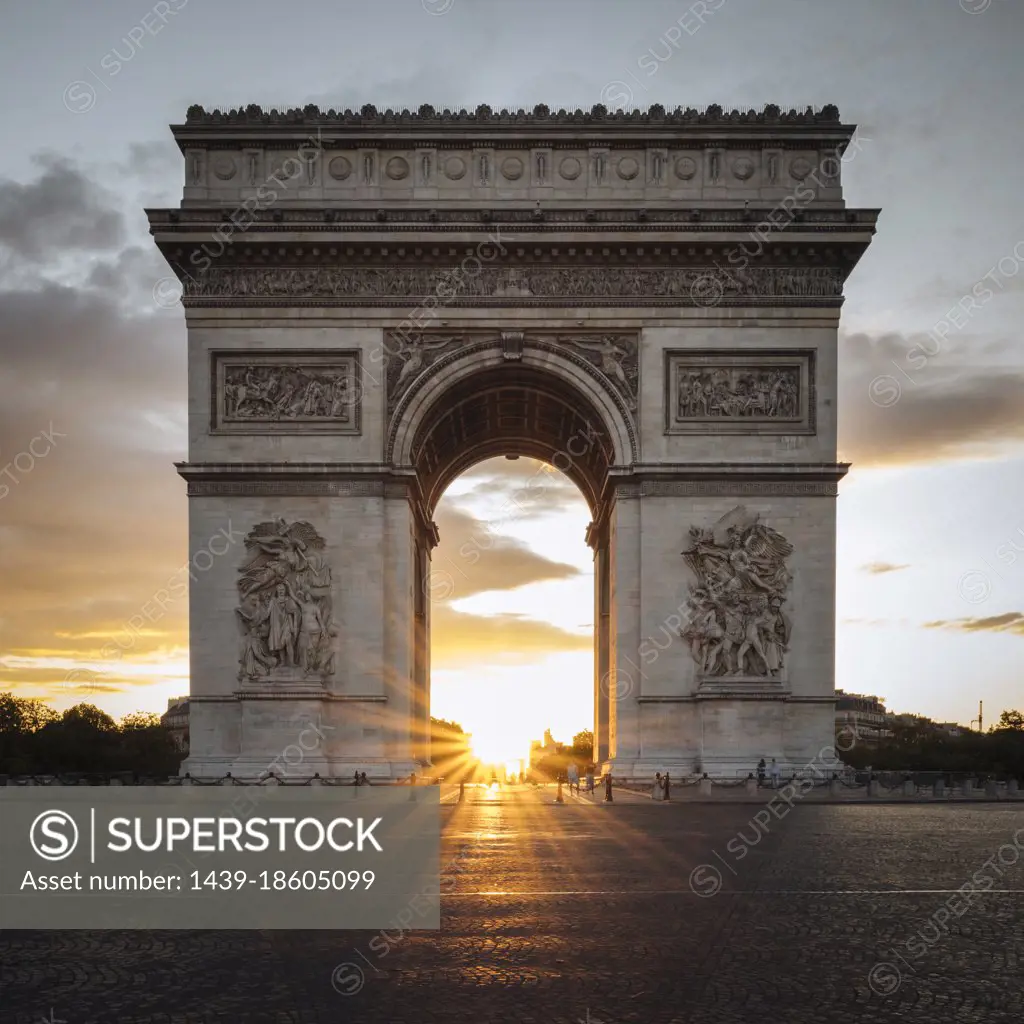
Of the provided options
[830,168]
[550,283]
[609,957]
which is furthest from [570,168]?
[609,957]

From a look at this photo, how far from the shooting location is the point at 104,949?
10016 millimetres

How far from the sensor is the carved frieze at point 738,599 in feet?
105

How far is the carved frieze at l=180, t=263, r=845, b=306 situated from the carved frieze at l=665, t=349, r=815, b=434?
146cm

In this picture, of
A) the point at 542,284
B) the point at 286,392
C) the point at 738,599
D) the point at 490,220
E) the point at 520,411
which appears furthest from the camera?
the point at 520,411

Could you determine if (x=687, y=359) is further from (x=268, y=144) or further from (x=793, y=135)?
(x=268, y=144)

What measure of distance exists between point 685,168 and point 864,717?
129514mm

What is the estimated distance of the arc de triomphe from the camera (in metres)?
32.1

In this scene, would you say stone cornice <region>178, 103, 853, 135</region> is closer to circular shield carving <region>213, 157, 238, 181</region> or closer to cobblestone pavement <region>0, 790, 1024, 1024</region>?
circular shield carving <region>213, 157, 238, 181</region>

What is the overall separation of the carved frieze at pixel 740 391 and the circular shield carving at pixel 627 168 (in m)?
4.79

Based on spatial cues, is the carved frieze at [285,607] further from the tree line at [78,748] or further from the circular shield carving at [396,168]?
the tree line at [78,748]

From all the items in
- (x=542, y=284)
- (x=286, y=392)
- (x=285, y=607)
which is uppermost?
(x=542, y=284)

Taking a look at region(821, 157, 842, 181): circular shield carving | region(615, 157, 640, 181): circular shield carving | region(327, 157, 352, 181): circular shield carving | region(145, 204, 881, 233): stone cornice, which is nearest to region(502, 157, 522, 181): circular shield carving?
region(145, 204, 881, 233): stone cornice

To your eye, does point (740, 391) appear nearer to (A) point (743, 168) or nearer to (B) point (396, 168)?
(A) point (743, 168)

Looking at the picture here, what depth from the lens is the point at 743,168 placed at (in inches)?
1321
